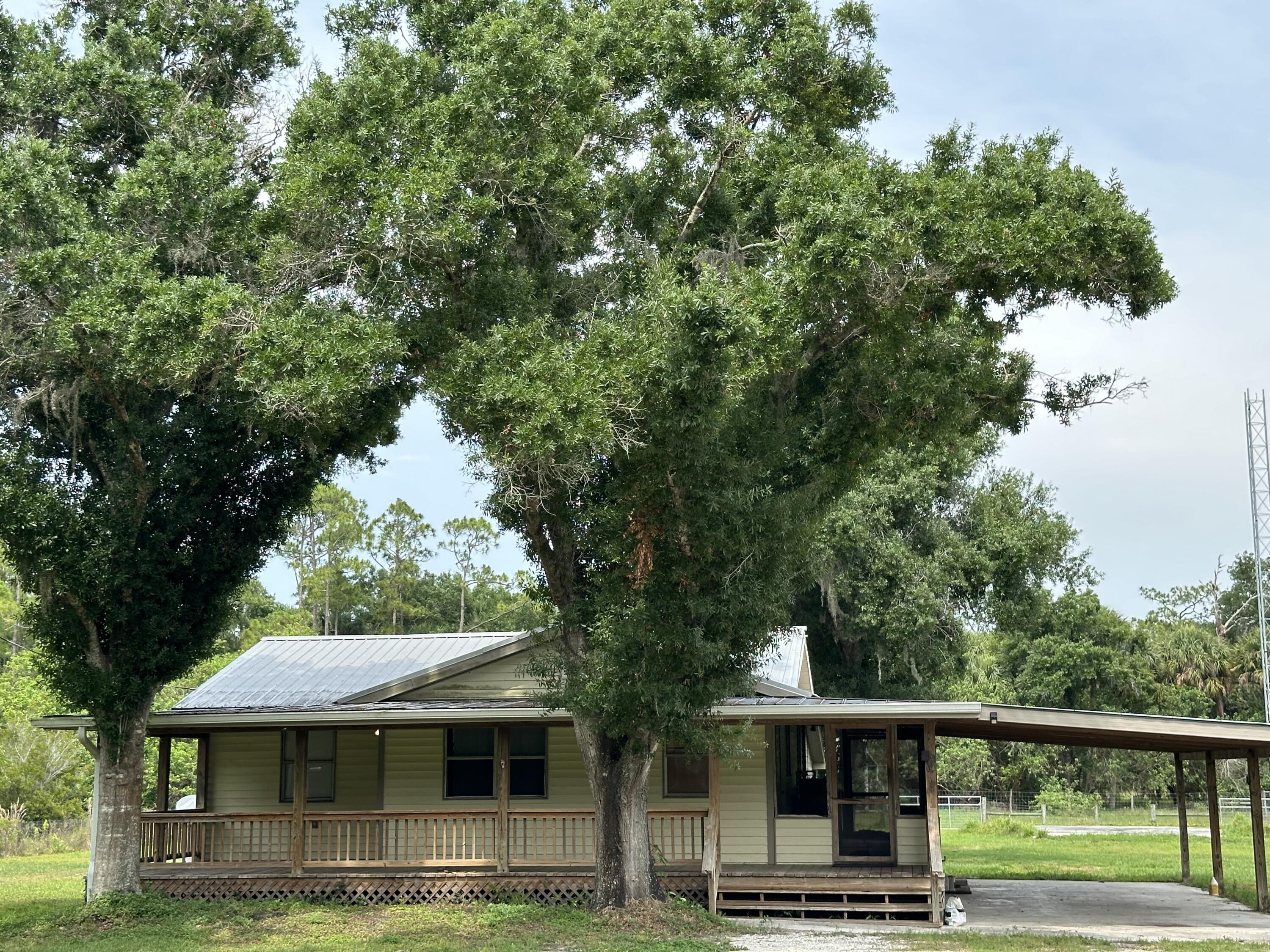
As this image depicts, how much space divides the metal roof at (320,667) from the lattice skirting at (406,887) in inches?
91.3

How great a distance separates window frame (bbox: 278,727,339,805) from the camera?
701 inches

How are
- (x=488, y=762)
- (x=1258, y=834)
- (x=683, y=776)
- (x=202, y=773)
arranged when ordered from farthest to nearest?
(x=202, y=773), (x=488, y=762), (x=683, y=776), (x=1258, y=834)

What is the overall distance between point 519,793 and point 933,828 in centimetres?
601

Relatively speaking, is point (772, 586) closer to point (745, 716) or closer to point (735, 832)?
point (745, 716)

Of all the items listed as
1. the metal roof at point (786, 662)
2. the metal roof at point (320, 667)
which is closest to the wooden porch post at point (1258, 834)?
the metal roof at point (786, 662)

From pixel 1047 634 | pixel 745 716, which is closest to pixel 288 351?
pixel 745 716

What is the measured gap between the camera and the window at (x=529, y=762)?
56.5 ft

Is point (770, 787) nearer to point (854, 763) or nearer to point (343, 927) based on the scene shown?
point (854, 763)

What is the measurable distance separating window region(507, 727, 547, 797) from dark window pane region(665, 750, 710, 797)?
1827 millimetres

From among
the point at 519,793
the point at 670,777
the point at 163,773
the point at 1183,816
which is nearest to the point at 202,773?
the point at 163,773

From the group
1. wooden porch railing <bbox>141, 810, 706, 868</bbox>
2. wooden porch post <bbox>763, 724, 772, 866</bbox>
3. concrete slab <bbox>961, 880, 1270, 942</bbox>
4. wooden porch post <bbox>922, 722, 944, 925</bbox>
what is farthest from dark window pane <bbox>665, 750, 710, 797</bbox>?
concrete slab <bbox>961, 880, 1270, 942</bbox>

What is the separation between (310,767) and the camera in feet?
58.7

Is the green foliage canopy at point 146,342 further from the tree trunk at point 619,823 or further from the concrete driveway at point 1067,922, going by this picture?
the concrete driveway at point 1067,922

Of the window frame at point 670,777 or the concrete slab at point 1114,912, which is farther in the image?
the window frame at point 670,777
